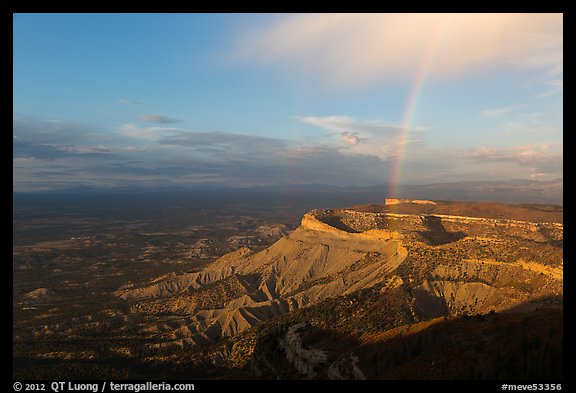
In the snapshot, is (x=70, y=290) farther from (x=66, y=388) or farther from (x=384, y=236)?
(x=66, y=388)

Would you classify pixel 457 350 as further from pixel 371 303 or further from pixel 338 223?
pixel 338 223

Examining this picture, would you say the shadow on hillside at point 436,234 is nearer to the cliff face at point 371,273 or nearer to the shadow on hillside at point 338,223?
the cliff face at point 371,273

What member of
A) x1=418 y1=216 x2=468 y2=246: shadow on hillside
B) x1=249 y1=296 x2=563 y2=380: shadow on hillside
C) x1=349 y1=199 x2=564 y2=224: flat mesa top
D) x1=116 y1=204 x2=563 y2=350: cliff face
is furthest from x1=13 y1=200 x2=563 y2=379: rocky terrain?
x1=349 y1=199 x2=564 y2=224: flat mesa top

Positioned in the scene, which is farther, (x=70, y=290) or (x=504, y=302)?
(x=70, y=290)

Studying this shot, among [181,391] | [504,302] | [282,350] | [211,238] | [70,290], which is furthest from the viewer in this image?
[211,238]

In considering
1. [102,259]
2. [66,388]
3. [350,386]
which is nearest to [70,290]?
[102,259]

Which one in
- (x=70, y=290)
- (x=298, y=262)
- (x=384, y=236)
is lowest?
(x=70, y=290)

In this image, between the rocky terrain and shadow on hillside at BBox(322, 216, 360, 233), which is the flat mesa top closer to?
the rocky terrain

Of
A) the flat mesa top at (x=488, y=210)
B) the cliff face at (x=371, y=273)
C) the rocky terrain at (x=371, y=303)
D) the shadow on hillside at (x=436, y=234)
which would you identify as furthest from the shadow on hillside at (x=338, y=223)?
the shadow on hillside at (x=436, y=234)
